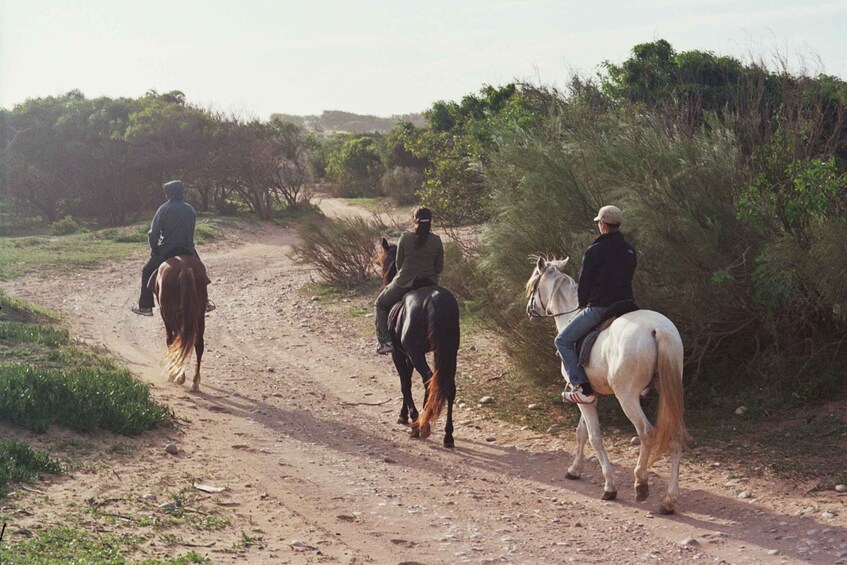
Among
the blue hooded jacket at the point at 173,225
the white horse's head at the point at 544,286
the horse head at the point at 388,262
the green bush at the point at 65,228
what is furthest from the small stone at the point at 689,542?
the green bush at the point at 65,228

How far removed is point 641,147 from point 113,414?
6266 millimetres

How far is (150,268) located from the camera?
13.9m

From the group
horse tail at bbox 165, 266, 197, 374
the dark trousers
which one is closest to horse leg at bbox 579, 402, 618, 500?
horse tail at bbox 165, 266, 197, 374

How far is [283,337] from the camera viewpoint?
1723cm

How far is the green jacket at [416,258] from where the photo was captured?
10.9m

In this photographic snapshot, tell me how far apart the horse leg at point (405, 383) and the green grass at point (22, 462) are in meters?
4.18

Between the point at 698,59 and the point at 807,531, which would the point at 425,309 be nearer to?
the point at 807,531

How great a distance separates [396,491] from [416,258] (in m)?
3.23

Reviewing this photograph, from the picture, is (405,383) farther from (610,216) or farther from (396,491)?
(610,216)

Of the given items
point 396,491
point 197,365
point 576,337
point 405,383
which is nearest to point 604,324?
point 576,337

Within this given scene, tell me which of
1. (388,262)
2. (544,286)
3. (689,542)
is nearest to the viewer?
(689,542)

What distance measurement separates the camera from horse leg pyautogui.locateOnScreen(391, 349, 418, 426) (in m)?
11.1

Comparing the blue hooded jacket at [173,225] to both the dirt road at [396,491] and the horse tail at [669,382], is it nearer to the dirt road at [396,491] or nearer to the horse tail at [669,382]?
the dirt road at [396,491]

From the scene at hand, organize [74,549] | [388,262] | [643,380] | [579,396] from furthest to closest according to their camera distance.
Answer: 1. [388,262]
2. [579,396]
3. [643,380]
4. [74,549]
